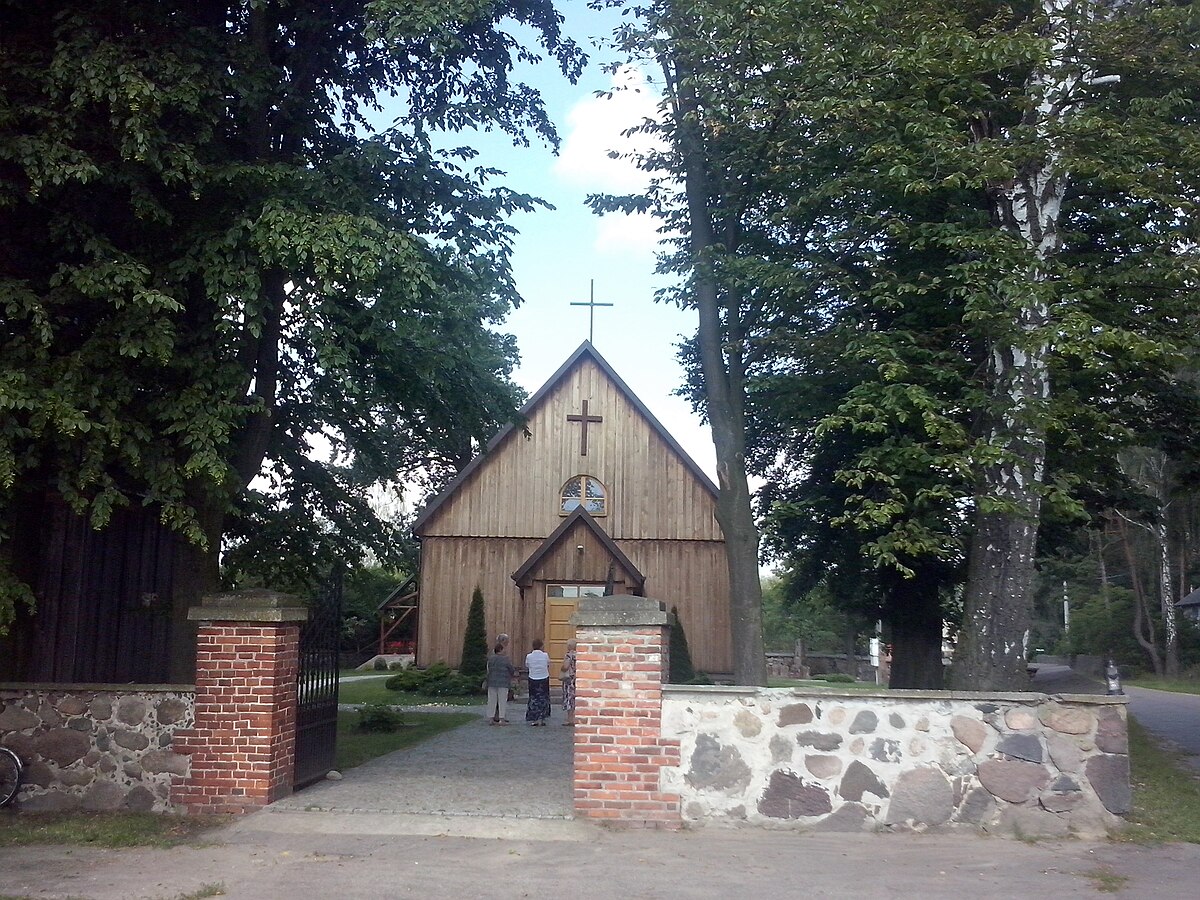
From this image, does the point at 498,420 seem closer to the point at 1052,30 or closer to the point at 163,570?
the point at 163,570

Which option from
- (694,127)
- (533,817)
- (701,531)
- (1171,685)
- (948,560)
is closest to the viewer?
(533,817)

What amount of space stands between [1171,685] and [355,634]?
30795 millimetres

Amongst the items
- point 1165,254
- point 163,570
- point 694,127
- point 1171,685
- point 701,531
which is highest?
point 694,127

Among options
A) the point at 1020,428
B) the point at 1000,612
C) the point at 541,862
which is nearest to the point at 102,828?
the point at 541,862

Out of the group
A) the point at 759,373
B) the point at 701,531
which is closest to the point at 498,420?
the point at 759,373

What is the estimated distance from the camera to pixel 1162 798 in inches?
420

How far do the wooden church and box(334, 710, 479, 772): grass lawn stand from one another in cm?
712

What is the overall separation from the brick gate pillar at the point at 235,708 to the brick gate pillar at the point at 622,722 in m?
2.74

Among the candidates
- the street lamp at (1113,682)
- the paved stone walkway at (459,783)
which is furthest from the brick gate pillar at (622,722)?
the street lamp at (1113,682)

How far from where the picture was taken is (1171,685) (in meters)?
36.6

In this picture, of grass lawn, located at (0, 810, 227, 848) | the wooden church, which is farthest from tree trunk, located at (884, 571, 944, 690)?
grass lawn, located at (0, 810, 227, 848)

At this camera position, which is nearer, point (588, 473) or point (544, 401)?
point (588, 473)

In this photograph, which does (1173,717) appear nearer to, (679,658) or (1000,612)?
(679,658)

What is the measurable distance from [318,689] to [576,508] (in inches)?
634
